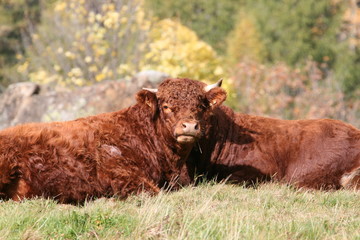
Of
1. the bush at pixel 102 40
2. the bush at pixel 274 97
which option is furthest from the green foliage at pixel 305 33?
the bush at pixel 102 40

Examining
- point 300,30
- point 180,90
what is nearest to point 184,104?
point 180,90

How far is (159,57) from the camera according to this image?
19.5 m

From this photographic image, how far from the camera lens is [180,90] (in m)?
7.17

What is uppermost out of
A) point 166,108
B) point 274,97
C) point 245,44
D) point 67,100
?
point 166,108

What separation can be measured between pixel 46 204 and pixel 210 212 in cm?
152

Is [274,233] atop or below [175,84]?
below

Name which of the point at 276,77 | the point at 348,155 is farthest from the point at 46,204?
the point at 276,77

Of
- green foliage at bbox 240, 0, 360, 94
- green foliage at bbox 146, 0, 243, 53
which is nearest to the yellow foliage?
green foliage at bbox 240, 0, 360, 94

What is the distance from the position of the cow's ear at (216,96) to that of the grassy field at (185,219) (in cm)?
153

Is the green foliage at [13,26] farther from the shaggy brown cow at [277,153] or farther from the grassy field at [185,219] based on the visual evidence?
the grassy field at [185,219]

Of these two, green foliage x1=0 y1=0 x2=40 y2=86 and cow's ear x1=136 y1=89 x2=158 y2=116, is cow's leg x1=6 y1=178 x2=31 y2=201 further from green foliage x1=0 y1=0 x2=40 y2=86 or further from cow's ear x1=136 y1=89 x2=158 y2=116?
green foliage x1=0 y1=0 x2=40 y2=86

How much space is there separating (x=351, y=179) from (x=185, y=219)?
12.0 feet

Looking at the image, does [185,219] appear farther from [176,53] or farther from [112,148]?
[176,53]

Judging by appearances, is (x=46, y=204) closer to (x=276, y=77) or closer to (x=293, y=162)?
(x=293, y=162)
